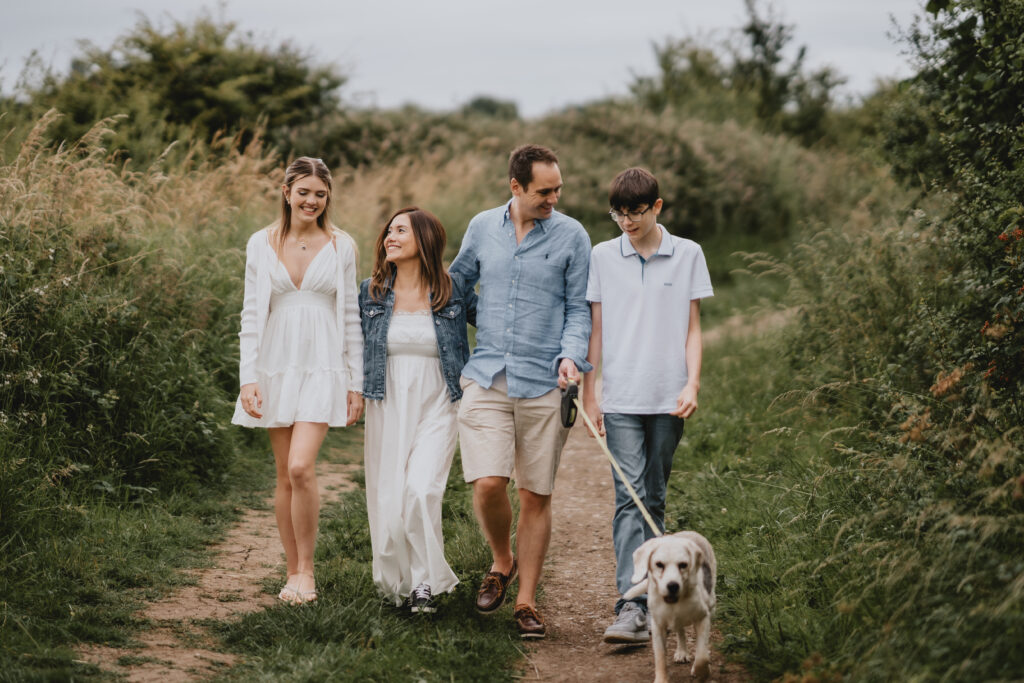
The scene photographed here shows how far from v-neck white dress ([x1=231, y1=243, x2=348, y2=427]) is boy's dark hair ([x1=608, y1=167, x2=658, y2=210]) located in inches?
59.9

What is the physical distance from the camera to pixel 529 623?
469 centimetres

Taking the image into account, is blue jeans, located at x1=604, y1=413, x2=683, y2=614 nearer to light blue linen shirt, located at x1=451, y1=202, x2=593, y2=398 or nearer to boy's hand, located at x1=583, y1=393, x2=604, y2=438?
boy's hand, located at x1=583, y1=393, x2=604, y2=438

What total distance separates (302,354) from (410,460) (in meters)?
0.79

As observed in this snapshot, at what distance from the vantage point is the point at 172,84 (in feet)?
50.9

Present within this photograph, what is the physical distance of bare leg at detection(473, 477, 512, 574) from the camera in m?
4.67

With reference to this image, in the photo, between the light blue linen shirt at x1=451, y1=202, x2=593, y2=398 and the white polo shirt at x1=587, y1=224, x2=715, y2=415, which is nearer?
the white polo shirt at x1=587, y1=224, x2=715, y2=415

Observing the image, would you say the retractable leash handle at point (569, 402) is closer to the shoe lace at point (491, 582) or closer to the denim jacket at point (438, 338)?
the denim jacket at point (438, 338)

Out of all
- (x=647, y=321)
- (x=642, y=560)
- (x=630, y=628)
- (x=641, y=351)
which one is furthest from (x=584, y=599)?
(x=647, y=321)

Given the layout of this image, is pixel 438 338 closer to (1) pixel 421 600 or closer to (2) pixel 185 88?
(1) pixel 421 600

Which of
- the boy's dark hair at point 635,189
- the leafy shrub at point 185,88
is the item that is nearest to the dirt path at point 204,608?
the boy's dark hair at point 635,189

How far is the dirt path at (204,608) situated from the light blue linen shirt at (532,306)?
68.2 inches

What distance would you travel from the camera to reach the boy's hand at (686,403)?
4383 millimetres

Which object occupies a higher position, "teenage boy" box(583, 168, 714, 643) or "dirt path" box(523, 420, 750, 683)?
"teenage boy" box(583, 168, 714, 643)

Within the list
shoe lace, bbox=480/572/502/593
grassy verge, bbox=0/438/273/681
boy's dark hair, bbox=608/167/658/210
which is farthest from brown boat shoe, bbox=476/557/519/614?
boy's dark hair, bbox=608/167/658/210
